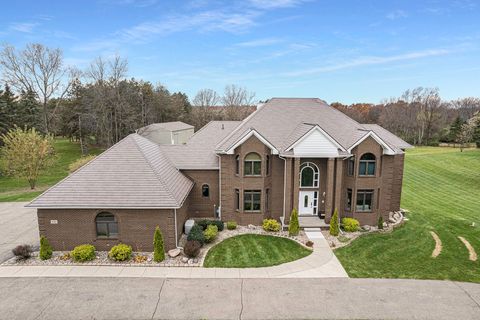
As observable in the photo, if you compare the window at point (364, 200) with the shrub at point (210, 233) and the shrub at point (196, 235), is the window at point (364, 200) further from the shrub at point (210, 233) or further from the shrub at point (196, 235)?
the shrub at point (196, 235)

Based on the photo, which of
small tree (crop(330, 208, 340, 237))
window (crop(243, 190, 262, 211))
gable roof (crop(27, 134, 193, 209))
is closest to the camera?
gable roof (crop(27, 134, 193, 209))

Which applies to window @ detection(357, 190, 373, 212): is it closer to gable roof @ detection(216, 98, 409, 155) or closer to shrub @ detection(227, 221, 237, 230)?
gable roof @ detection(216, 98, 409, 155)

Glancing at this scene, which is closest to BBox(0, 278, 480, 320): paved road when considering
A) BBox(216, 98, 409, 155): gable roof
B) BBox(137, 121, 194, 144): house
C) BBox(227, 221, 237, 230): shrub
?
BBox(227, 221, 237, 230): shrub

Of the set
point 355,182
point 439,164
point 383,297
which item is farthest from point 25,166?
point 439,164

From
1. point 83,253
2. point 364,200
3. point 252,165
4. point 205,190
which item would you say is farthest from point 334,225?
point 83,253

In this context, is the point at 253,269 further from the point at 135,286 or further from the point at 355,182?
the point at 355,182

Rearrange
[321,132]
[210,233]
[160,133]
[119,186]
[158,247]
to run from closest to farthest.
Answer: [158,247], [119,186], [210,233], [321,132], [160,133]

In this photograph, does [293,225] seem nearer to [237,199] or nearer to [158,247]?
[237,199]
